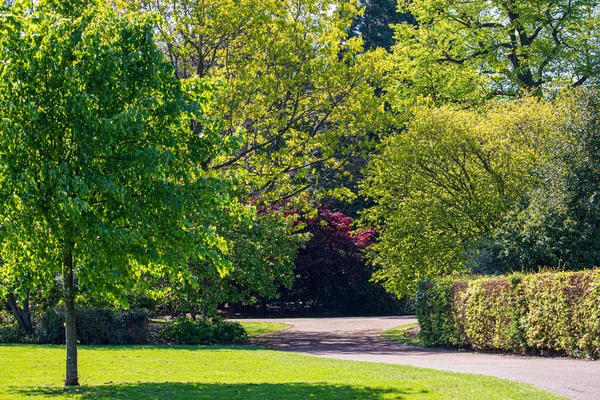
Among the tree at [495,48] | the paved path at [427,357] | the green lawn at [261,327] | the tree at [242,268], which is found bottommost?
the paved path at [427,357]

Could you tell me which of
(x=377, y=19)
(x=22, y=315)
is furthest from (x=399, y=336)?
(x=377, y=19)

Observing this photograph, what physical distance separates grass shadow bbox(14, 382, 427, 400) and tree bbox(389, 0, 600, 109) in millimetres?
20907

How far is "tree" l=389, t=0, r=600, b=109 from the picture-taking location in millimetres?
30406

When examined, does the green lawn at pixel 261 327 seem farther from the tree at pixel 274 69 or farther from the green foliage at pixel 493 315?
the green foliage at pixel 493 315

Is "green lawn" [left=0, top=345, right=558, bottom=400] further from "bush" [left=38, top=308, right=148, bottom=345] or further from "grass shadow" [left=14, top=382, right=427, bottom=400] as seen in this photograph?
"bush" [left=38, top=308, right=148, bottom=345]

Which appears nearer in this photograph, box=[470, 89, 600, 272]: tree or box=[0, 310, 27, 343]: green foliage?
box=[470, 89, 600, 272]: tree

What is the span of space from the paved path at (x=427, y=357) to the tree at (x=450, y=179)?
10.3 feet

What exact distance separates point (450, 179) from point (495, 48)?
11.9 metres

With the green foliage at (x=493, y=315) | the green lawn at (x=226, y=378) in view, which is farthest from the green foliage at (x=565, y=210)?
the green lawn at (x=226, y=378)

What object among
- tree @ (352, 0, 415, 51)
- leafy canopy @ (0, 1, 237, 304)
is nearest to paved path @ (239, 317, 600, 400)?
leafy canopy @ (0, 1, 237, 304)

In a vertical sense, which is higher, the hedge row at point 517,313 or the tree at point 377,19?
the tree at point 377,19

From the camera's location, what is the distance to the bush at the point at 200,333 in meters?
20.5

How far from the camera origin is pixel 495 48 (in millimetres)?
31969

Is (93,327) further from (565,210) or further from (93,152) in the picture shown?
(565,210)
